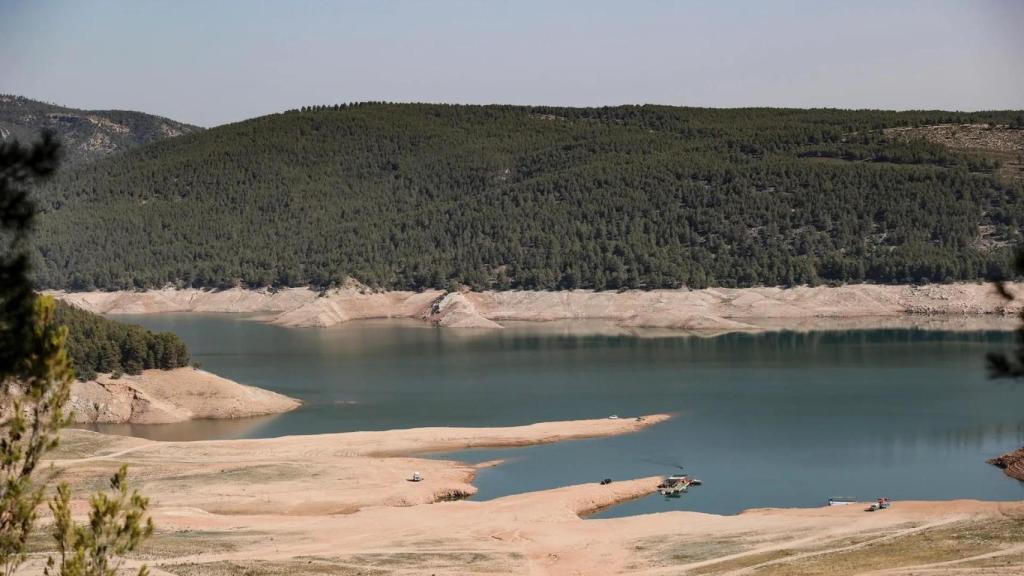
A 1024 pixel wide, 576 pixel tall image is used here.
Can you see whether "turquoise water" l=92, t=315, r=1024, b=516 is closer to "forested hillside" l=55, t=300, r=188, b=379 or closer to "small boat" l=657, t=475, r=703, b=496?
"small boat" l=657, t=475, r=703, b=496

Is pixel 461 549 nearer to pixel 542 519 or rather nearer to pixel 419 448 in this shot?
pixel 542 519

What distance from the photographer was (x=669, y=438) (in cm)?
8794

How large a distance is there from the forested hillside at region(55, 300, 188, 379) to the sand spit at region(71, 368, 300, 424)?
0.79m

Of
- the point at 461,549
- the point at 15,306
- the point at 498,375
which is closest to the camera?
the point at 15,306

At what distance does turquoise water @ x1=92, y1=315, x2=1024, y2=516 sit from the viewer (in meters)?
73.8

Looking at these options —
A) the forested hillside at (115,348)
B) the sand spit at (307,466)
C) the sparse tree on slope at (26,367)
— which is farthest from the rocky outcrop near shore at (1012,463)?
the sparse tree on slope at (26,367)

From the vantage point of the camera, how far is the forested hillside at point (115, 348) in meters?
94.6

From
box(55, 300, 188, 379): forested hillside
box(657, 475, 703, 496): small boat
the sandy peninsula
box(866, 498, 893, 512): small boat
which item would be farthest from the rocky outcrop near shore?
box(55, 300, 188, 379): forested hillside

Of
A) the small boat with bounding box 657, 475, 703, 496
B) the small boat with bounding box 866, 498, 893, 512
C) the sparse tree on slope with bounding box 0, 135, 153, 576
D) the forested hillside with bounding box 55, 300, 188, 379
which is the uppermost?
the sparse tree on slope with bounding box 0, 135, 153, 576

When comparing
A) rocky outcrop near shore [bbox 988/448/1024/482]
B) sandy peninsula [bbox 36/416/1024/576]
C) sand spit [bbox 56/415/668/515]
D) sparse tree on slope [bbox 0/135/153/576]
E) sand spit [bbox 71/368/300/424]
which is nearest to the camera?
sparse tree on slope [bbox 0/135/153/576]

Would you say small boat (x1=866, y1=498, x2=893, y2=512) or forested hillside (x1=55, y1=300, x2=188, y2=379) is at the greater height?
forested hillside (x1=55, y1=300, x2=188, y2=379)

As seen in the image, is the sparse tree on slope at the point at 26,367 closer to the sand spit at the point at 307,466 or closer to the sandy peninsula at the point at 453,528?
the sandy peninsula at the point at 453,528

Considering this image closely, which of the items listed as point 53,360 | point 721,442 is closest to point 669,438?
point 721,442

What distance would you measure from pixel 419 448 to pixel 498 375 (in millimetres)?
42725
